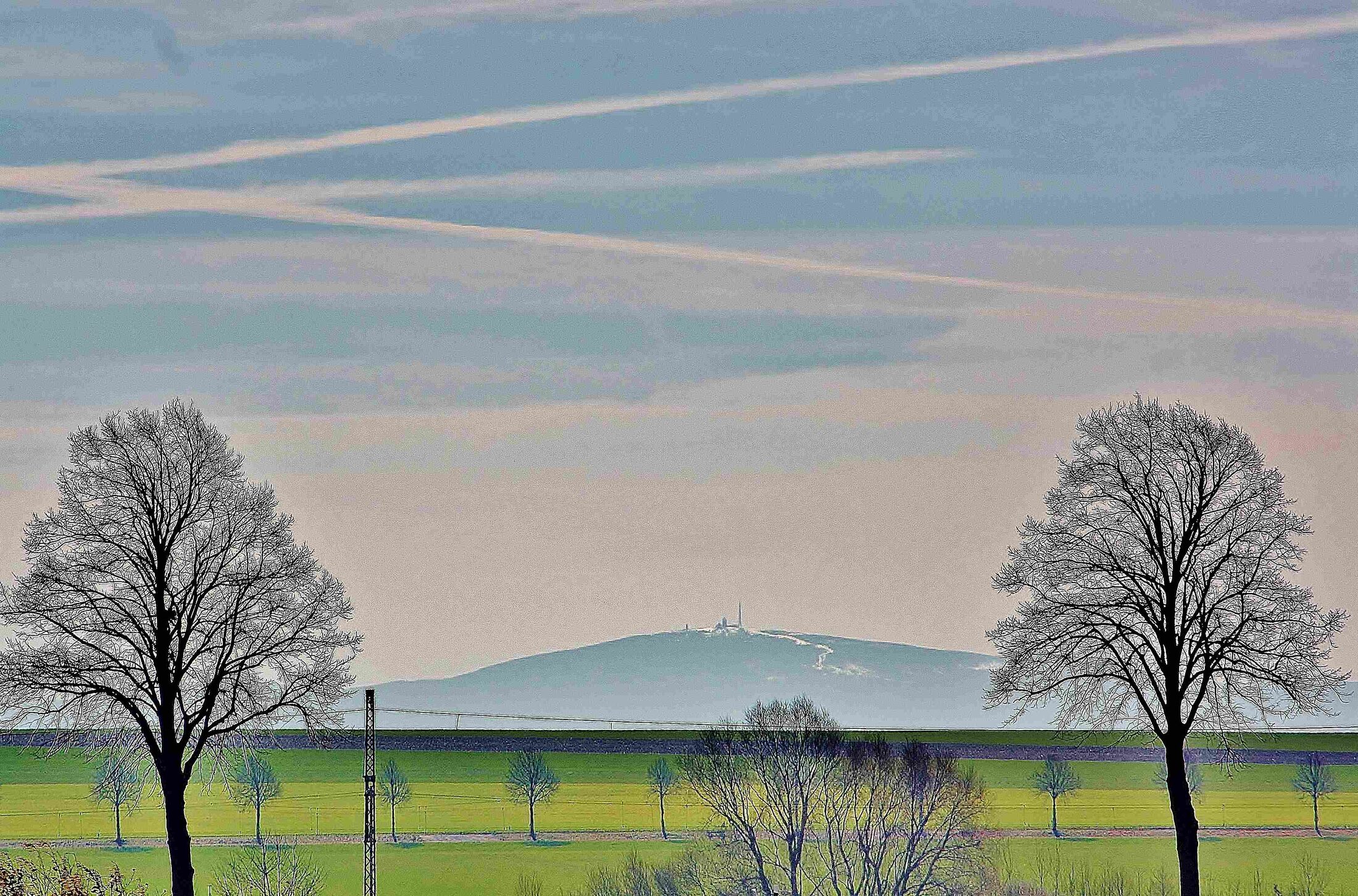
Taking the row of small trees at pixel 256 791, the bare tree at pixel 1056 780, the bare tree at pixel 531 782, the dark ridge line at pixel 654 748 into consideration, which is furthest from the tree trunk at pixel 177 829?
the dark ridge line at pixel 654 748

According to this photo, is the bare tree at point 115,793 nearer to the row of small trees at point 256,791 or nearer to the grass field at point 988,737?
the row of small trees at point 256,791

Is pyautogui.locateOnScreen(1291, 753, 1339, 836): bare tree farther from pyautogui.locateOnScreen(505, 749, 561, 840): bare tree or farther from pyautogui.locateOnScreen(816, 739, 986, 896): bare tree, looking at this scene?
pyautogui.locateOnScreen(816, 739, 986, 896): bare tree

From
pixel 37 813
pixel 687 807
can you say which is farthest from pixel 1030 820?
pixel 37 813

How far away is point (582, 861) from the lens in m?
108

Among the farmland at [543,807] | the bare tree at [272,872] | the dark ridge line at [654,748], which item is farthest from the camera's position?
the dark ridge line at [654,748]

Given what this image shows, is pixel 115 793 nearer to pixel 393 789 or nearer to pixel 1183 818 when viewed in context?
pixel 393 789

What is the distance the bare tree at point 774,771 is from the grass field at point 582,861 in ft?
71.8

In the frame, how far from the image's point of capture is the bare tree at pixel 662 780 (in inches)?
4872

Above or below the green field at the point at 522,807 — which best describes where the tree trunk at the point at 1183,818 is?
above

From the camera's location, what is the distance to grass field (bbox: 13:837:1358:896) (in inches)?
3863

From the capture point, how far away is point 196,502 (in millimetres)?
49656

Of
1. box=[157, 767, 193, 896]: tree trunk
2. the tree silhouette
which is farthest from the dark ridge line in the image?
box=[157, 767, 193, 896]: tree trunk

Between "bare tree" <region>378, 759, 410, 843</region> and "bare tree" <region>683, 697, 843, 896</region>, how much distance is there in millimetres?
53375

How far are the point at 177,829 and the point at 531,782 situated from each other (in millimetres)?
77594
